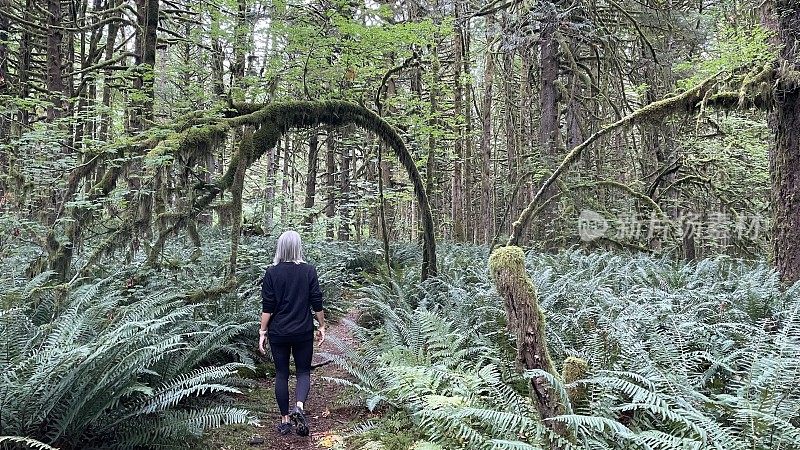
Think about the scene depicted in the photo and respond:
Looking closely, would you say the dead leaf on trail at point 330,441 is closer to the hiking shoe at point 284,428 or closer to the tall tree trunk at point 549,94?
the hiking shoe at point 284,428

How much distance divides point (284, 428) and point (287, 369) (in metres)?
0.52

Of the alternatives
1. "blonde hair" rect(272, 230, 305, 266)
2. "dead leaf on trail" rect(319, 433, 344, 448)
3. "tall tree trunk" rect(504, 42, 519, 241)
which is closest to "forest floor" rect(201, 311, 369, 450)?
"dead leaf on trail" rect(319, 433, 344, 448)

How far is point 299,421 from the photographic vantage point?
4500mm

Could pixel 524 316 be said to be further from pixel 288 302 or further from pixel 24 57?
pixel 24 57

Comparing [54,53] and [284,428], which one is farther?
[54,53]

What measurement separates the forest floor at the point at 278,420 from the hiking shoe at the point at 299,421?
6cm

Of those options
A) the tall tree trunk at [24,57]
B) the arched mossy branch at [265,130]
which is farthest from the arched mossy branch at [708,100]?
the tall tree trunk at [24,57]

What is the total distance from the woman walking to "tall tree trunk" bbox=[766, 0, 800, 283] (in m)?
6.18

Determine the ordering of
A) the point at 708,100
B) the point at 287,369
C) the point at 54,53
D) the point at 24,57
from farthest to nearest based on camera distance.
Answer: the point at 24,57 < the point at 54,53 < the point at 708,100 < the point at 287,369

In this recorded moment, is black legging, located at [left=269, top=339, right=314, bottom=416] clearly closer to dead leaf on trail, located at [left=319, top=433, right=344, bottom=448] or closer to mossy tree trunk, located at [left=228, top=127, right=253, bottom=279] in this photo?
dead leaf on trail, located at [left=319, top=433, right=344, bottom=448]

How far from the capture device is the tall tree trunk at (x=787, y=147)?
20.3ft

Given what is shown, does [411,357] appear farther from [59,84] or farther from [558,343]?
[59,84]

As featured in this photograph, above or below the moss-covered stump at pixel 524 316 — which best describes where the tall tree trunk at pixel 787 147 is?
above

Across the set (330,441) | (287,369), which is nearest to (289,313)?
(287,369)
